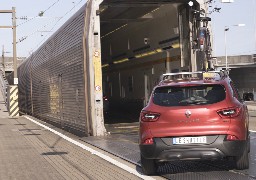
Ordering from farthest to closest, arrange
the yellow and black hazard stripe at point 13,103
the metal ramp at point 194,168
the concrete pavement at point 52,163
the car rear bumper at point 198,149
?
the yellow and black hazard stripe at point 13,103, the concrete pavement at point 52,163, the metal ramp at point 194,168, the car rear bumper at point 198,149

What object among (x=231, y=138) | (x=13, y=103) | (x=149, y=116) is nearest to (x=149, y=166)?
(x=149, y=116)

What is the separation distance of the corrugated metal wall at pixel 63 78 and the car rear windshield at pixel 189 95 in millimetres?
8331

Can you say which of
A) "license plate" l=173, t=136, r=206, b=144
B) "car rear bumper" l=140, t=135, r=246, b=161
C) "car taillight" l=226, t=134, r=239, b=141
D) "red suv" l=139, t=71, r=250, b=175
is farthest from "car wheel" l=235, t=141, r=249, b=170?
"license plate" l=173, t=136, r=206, b=144

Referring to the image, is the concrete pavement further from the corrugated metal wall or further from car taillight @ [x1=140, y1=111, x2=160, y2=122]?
the corrugated metal wall

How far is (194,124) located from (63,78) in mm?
13105

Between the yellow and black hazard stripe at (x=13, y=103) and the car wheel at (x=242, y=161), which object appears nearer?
the car wheel at (x=242, y=161)

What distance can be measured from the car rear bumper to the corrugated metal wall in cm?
856

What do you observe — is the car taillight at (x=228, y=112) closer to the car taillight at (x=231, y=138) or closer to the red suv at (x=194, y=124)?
the red suv at (x=194, y=124)

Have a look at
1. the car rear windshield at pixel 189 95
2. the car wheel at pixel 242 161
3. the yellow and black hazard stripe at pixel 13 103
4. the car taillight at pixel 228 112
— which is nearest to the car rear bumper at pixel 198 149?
the car wheel at pixel 242 161

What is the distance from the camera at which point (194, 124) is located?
8.05 metres

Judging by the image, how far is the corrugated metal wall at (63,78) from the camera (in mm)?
17250

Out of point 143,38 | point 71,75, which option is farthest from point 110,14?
point 71,75

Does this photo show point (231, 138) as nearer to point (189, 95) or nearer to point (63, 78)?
point (189, 95)

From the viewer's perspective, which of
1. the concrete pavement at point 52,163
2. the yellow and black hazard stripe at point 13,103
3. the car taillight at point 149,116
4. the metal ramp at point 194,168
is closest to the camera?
the metal ramp at point 194,168
